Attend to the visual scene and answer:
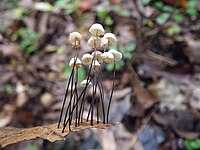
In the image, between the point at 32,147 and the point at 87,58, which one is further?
the point at 32,147

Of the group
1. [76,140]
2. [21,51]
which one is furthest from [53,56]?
[76,140]

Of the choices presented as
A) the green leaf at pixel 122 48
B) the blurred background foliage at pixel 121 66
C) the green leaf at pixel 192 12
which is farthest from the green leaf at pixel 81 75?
the green leaf at pixel 192 12

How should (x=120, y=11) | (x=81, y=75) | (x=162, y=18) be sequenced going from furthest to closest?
1. (x=120, y=11)
2. (x=162, y=18)
3. (x=81, y=75)

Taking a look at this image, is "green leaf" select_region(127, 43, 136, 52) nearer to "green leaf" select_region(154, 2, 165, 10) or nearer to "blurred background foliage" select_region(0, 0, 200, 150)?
"blurred background foliage" select_region(0, 0, 200, 150)

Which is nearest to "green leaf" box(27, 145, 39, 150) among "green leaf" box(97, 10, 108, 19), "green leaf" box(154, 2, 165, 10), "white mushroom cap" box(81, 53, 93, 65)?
"white mushroom cap" box(81, 53, 93, 65)

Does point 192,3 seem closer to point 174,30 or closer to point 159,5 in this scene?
point 159,5

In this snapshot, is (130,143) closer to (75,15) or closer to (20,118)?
(20,118)

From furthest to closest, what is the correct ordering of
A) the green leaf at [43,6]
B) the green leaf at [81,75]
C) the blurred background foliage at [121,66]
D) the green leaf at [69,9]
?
the green leaf at [43,6], the green leaf at [69,9], the green leaf at [81,75], the blurred background foliage at [121,66]

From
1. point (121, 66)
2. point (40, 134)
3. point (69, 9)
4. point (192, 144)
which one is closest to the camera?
point (40, 134)

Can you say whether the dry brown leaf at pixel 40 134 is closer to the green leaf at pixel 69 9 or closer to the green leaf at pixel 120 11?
the green leaf at pixel 120 11

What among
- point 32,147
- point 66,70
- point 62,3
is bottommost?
point 32,147

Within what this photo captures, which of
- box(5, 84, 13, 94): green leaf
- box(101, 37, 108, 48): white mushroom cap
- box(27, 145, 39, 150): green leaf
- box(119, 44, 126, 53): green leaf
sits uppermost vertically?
box(101, 37, 108, 48): white mushroom cap

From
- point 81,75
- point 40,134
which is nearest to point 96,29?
point 40,134
